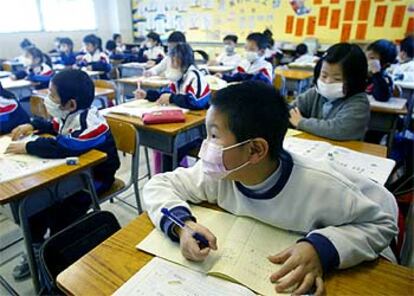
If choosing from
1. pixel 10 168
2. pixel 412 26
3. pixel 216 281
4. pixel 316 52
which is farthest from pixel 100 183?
pixel 412 26

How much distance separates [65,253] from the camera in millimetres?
1058

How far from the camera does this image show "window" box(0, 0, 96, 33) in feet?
21.1

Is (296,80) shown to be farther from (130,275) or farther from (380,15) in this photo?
(130,275)

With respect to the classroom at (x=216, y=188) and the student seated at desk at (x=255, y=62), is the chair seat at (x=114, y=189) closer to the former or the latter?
the classroom at (x=216, y=188)

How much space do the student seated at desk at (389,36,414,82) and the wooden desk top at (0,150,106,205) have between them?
373cm

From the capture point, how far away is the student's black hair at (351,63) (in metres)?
1.62

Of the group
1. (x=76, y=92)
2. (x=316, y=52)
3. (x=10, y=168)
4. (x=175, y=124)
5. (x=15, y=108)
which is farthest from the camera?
(x=316, y=52)

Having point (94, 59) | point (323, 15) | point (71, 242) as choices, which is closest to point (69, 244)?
point (71, 242)

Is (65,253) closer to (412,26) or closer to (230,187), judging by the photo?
(230,187)

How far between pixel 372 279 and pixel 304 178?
27cm

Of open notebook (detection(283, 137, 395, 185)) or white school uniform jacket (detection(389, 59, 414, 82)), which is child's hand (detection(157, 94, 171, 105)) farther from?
white school uniform jacket (detection(389, 59, 414, 82))

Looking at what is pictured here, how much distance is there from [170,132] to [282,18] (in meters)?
5.48

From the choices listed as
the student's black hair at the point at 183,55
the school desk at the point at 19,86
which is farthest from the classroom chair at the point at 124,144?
the school desk at the point at 19,86

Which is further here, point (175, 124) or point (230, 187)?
point (175, 124)
